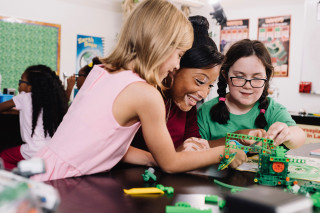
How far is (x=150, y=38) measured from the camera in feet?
3.21

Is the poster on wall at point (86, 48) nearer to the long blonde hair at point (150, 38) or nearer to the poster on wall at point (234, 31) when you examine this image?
the poster on wall at point (234, 31)

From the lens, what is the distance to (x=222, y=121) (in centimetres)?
162

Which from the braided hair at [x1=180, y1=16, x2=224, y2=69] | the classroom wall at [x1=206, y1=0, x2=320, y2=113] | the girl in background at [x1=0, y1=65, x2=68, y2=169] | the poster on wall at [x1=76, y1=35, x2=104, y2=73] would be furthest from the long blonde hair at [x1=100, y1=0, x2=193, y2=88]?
the poster on wall at [x1=76, y1=35, x2=104, y2=73]

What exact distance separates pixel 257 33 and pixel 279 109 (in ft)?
12.7

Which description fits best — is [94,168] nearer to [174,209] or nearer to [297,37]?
[174,209]

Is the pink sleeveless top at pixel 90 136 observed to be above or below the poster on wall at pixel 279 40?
below

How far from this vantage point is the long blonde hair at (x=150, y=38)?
981mm

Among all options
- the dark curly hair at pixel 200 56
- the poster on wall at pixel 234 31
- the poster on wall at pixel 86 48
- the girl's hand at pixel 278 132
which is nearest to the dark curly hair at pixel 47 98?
the dark curly hair at pixel 200 56

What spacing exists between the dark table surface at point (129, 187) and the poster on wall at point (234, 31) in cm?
460

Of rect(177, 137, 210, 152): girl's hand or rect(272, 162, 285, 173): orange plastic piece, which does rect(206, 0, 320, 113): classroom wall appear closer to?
rect(177, 137, 210, 152): girl's hand

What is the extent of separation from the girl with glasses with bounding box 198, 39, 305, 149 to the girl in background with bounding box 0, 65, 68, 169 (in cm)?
122

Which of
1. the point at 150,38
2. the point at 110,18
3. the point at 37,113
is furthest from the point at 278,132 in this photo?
the point at 110,18

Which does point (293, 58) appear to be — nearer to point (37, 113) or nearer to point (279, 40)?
point (279, 40)

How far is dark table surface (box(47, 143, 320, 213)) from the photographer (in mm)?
641
